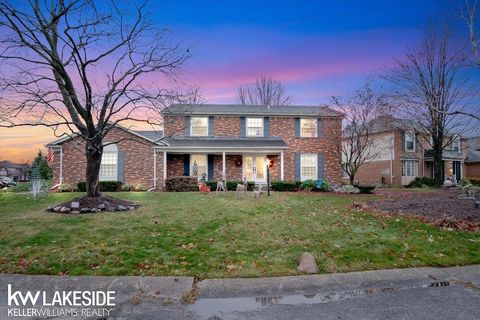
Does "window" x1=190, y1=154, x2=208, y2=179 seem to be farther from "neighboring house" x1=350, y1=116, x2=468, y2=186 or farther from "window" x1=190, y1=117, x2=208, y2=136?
"neighboring house" x1=350, y1=116, x2=468, y2=186

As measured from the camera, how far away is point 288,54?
17625 millimetres

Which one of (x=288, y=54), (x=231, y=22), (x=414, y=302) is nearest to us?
(x=414, y=302)

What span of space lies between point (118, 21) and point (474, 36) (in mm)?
13438

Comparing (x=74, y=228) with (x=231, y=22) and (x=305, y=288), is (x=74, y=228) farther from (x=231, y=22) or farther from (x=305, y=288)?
(x=231, y=22)

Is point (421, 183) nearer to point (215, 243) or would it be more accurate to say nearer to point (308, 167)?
point (308, 167)

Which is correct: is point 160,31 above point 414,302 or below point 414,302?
above

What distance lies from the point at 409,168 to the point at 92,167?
29.6 m

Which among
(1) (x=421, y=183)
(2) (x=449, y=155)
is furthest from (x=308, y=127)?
(2) (x=449, y=155)

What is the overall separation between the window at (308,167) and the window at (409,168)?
1162 centimetres

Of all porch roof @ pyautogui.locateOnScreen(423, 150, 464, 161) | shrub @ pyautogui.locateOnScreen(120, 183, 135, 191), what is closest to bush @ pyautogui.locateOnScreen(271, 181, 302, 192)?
shrub @ pyautogui.locateOnScreen(120, 183, 135, 191)

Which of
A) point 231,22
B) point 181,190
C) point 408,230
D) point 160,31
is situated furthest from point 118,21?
point 408,230

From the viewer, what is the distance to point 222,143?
23.3 metres

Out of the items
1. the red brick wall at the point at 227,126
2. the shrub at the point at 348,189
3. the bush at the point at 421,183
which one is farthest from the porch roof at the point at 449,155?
the red brick wall at the point at 227,126

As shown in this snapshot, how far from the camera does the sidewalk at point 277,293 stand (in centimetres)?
425
